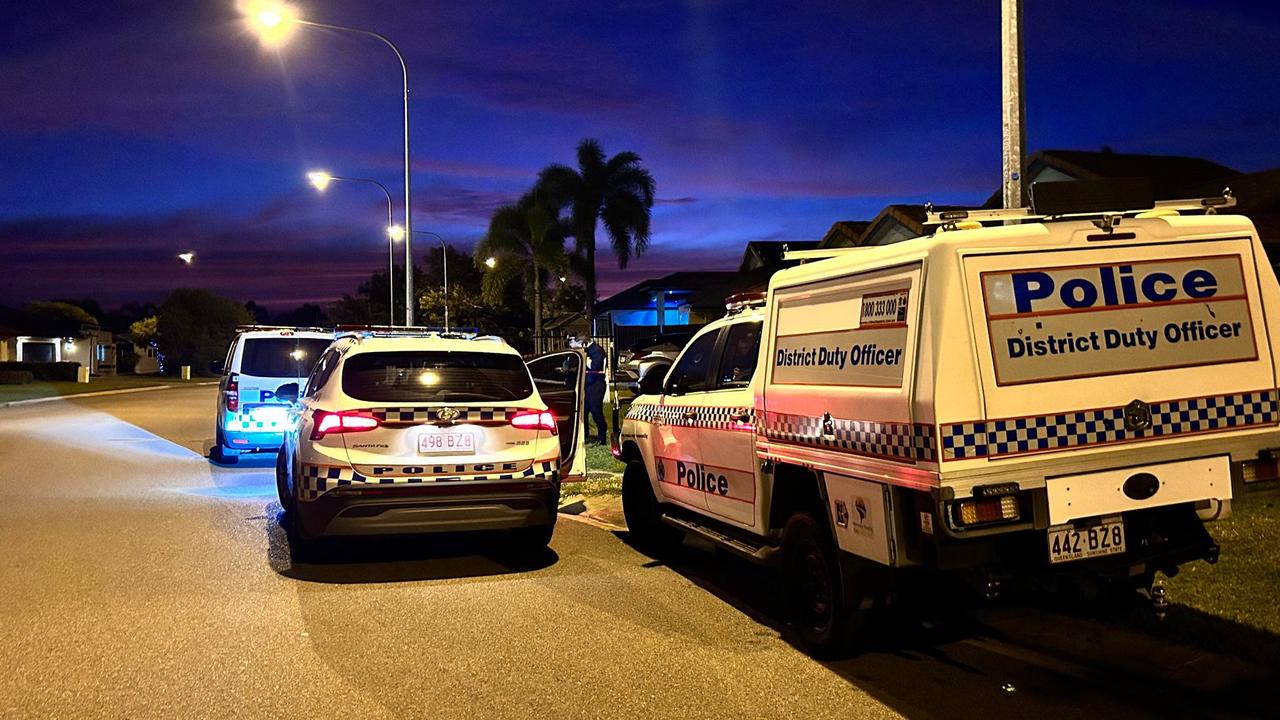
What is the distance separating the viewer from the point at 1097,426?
16.6 feet

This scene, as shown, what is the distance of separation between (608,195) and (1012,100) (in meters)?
27.0

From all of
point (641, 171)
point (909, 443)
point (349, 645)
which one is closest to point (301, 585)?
point (349, 645)

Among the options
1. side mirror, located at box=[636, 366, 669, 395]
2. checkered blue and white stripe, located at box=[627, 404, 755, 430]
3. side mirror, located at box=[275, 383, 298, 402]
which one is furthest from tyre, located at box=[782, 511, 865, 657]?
side mirror, located at box=[275, 383, 298, 402]

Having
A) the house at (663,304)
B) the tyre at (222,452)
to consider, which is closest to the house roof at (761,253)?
the house at (663,304)

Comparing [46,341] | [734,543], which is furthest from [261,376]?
[46,341]

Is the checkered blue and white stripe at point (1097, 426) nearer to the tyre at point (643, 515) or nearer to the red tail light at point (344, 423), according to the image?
the tyre at point (643, 515)

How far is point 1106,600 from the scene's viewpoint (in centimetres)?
625

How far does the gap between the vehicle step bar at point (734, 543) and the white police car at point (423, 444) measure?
3.30 feet

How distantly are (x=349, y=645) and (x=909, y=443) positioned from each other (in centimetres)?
326

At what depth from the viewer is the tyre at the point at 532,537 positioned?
8586mm

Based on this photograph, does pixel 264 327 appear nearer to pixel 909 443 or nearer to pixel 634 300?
pixel 909 443

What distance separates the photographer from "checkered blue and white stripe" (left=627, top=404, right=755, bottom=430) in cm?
686

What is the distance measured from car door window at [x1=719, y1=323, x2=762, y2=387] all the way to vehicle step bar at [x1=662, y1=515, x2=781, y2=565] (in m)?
1.01

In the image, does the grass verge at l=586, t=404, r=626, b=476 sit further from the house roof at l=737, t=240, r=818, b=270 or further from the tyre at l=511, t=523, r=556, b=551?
the house roof at l=737, t=240, r=818, b=270
